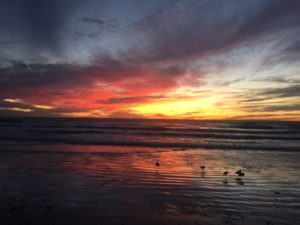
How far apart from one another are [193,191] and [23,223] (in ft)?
17.4

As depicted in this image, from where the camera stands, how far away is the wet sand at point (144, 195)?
6195 millimetres

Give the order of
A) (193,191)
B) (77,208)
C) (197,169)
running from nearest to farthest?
(77,208) → (193,191) → (197,169)

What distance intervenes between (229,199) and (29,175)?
8108mm

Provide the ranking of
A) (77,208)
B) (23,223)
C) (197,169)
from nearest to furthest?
1. (23,223)
2. (77,208)
3. (197,169)

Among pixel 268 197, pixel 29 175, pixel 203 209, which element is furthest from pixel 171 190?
pixel 29 175

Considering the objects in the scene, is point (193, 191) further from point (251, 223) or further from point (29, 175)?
Result: point (29, 175)

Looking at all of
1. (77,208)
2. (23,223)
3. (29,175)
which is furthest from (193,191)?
(29,175)

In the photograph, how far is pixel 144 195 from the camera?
8039mm

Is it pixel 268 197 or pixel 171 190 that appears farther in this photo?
pixel 171 190

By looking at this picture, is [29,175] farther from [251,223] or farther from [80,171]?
[251,223]

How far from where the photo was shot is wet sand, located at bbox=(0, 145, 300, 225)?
6.20 meters

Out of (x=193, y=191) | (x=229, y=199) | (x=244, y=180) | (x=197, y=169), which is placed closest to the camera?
(x=229, y=199)

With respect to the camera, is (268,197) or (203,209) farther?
(268,197)

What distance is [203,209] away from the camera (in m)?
6.86
